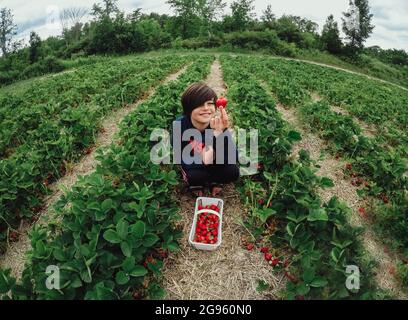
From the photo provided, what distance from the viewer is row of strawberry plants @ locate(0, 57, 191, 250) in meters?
3.24

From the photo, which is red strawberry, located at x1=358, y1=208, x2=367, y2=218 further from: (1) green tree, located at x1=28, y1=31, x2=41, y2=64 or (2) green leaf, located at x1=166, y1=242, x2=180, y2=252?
(1) green tree, located at x1=28, y1=31, x2=41, y2=64

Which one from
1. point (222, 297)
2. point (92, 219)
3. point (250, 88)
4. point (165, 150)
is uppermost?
point (250, 88)

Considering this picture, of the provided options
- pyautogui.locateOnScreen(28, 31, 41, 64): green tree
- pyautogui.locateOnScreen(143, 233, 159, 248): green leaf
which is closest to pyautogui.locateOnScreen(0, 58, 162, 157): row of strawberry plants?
pyautogui.locateOnScreen(143, 233, 159, 248): green leaf

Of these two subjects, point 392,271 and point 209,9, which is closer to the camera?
point 392,271

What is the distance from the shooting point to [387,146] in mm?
5730

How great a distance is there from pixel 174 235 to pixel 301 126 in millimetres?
4501

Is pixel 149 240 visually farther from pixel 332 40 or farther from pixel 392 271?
pixel 332 40

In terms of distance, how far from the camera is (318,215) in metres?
2.49

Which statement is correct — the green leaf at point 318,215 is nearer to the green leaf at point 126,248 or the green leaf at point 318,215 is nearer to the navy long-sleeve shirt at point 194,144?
the navy long-sleeve shirt at point 194,144

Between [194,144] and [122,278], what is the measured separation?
1.68 metres

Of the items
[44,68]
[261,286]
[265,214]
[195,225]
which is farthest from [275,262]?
[44,68]
